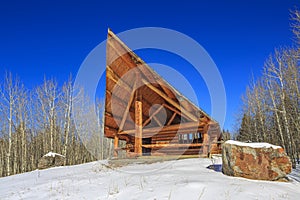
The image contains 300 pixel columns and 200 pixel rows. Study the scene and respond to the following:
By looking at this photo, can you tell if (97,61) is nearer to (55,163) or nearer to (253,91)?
(55,163)

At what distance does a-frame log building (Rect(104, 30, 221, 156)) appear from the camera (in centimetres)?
910

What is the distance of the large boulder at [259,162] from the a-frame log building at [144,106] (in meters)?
→ 3.98

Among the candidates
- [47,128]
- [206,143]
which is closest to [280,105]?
[206,143]

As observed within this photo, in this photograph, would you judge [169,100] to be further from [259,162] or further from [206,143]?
[259,162]

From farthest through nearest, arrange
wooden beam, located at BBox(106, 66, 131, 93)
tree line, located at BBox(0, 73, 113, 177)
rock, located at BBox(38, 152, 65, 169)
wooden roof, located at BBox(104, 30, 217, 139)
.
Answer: tree line, located at BBox(0, 73, 113, 177) → rock, located at BBox(38, 152, 65, 169) → wooden beam, located at BBox(106, 66, 131, 93) → wooden roof, located at BBox(104, 30, 217, 139)

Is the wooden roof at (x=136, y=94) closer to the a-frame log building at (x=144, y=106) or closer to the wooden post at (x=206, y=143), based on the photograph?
the a-frame log building at (x=144, y=106)

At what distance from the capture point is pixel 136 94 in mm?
10070

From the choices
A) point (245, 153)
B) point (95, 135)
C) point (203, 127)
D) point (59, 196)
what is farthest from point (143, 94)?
point (95, 135)

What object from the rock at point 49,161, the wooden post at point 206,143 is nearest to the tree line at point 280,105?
the wooden post at point 206,143

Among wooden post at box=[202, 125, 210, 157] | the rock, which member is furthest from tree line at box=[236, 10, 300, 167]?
the rock

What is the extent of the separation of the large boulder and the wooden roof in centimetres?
395

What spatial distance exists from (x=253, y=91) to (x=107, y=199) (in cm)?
2432

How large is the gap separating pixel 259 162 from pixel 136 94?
6052 millimetres

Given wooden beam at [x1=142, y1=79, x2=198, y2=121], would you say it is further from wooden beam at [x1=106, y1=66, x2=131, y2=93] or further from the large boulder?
the large boulder
